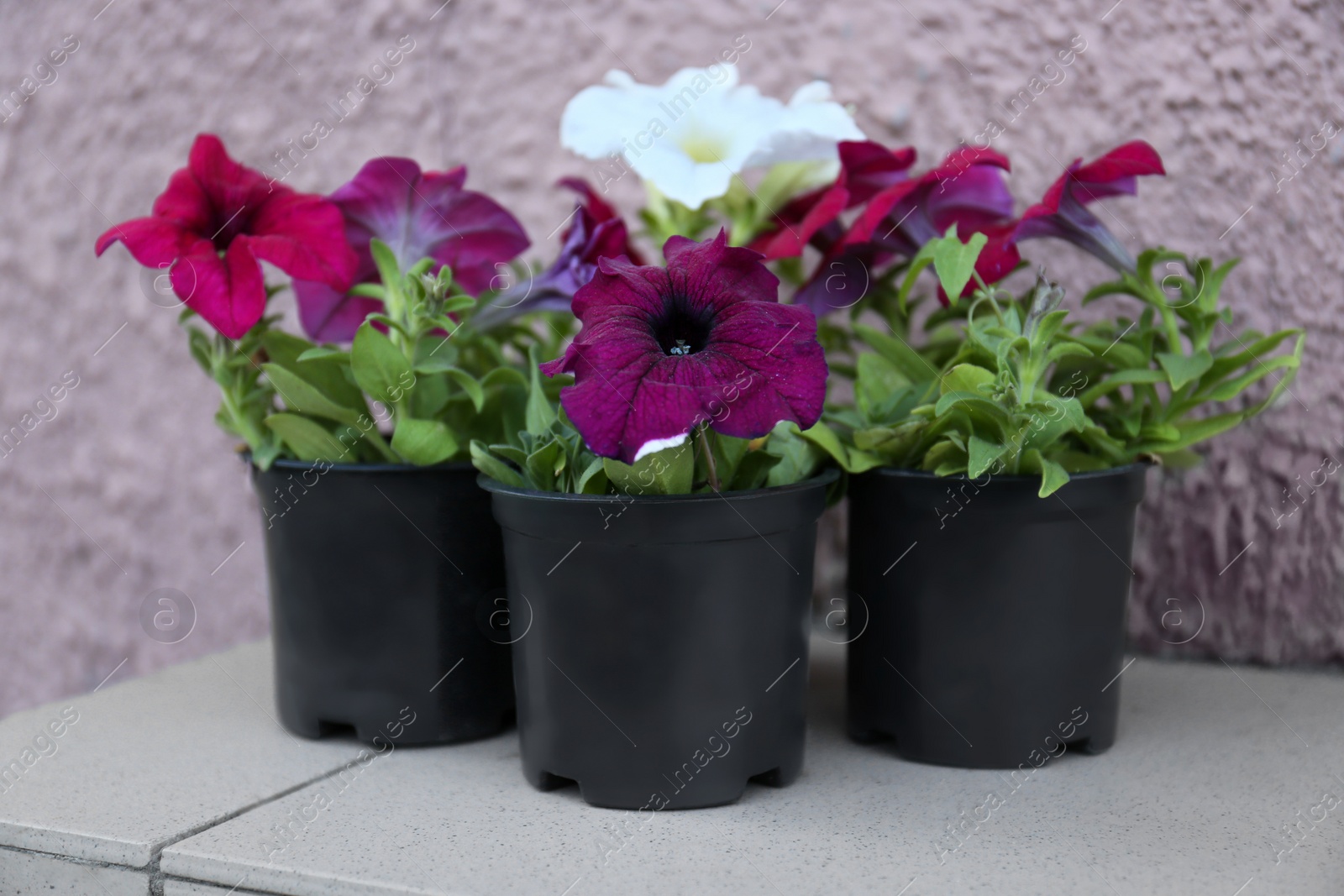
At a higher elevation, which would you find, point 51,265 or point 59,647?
point 51,265

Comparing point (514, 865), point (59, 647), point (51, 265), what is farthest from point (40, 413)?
point (514, 865)

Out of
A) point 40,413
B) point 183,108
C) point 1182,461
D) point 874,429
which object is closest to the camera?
point 874,429

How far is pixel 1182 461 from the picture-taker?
2.77 feet

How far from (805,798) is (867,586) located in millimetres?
158

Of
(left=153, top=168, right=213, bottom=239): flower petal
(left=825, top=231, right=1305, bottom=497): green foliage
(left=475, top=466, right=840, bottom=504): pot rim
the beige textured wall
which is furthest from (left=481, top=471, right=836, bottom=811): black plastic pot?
the beige textured wall

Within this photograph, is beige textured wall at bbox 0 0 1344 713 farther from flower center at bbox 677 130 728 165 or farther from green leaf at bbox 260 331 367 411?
green leaf at bbox 260 331 367 411

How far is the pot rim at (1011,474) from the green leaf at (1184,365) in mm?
64

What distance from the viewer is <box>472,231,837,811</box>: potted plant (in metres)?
0.62

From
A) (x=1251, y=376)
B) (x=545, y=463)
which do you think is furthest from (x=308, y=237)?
(x=1251, y=376)

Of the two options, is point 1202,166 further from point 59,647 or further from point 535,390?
point 59,647

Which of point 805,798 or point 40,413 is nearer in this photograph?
point 805,798

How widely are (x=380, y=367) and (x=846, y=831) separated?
1.44 feet

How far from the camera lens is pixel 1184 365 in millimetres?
748

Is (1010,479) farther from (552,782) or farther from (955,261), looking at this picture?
(552,782)
